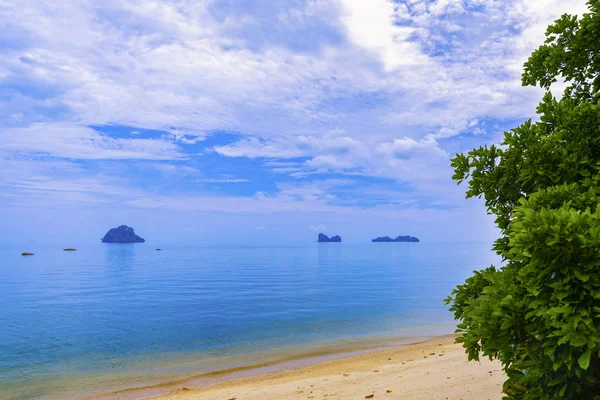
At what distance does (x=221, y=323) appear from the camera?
2883cm

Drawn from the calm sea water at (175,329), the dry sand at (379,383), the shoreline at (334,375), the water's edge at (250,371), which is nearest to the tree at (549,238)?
the dry sand at (379,383)

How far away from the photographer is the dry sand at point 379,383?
10.4 meters

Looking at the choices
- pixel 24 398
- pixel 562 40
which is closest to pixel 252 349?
pixel 24 398

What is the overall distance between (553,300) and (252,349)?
19861mm

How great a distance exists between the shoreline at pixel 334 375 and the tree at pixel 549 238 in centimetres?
588

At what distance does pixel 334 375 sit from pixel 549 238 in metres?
12.0

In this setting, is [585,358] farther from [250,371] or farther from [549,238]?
[250,371]

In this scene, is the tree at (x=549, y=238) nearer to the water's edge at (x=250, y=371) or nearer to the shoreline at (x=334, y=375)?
the shoreline at (x=334, y=375)

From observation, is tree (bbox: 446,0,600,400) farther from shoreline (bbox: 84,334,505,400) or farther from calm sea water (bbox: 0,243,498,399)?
calm sea water (bbox: 0,243,498,399)

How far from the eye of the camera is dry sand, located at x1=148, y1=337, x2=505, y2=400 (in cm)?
1041

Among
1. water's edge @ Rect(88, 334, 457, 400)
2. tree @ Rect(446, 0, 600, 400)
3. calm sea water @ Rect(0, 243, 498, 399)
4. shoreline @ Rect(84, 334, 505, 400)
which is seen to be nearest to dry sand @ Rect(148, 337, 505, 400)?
shoreline @ Rect(84, 334, 505, 400)

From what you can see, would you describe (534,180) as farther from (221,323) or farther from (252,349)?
(221,323)

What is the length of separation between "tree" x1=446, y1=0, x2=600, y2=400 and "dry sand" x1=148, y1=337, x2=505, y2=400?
5059 mm

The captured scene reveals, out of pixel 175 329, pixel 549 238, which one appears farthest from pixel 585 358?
pixel 175 329
